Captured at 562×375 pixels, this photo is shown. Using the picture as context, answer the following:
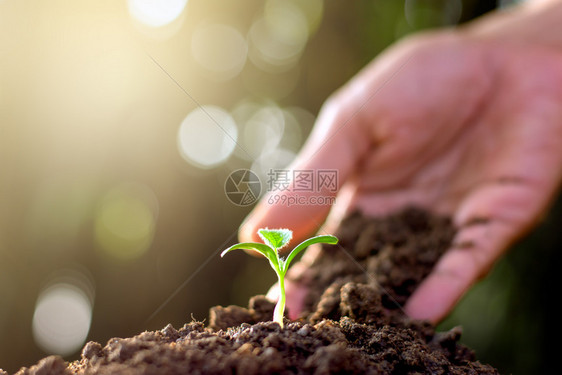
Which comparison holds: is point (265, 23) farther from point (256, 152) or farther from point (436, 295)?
point (436, 295)

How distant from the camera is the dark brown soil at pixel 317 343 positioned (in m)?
0.79

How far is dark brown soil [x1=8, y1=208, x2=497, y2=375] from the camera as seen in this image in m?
0.79

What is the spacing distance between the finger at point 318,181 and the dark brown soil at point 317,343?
27cm

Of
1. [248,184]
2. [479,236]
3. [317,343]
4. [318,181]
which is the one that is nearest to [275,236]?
[317,343]

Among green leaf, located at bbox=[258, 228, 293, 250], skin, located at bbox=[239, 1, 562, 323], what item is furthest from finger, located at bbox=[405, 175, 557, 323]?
green leaf, located at bbox=[258, 228, 293, 250]

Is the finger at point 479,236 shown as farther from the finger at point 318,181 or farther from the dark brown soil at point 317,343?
the finger at point 318,181

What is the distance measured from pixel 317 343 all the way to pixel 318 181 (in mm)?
967

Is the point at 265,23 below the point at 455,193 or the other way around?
the other way around

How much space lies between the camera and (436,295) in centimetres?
150

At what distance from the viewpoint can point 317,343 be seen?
2.91 ft

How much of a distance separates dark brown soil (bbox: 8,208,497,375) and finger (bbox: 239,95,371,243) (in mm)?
272

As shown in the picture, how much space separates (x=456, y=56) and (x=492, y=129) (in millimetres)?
415

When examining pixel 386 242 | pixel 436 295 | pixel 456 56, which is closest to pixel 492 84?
pixel 456 56

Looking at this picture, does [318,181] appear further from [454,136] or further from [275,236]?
[454,136]
